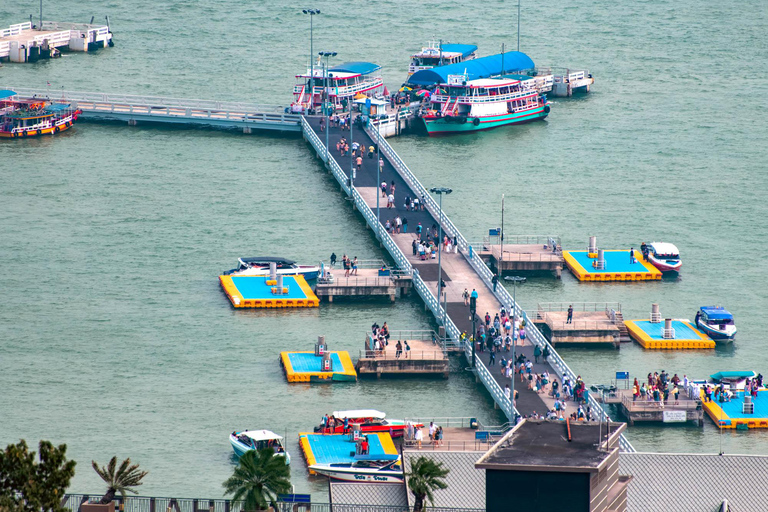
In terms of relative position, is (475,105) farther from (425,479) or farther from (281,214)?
(425,479)

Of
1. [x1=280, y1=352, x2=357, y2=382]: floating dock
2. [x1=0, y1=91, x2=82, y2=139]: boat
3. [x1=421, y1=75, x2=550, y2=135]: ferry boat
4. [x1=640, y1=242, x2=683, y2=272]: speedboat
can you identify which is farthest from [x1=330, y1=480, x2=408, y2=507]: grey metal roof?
[x1=0, y1=91, x2=82, y2=139]: boat

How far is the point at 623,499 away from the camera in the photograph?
157ft

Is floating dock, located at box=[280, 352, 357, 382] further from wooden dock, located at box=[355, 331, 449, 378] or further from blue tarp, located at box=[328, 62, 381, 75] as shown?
blue tarp, located at box=[328, 62, 381, 75]

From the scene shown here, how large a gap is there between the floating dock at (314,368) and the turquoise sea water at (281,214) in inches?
38.4

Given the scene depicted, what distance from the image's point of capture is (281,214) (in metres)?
109

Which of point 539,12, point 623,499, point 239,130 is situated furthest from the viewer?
point 539,12

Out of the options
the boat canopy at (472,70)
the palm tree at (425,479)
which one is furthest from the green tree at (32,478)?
the boat canopy at (472,70)

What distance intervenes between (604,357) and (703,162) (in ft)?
143

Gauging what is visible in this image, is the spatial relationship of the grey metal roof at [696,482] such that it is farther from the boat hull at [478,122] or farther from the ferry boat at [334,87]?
the ferry boat at [334,87]

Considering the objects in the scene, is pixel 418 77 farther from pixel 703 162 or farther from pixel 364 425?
pixel 364 425

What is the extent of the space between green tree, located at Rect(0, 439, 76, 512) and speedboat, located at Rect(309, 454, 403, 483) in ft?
84.3

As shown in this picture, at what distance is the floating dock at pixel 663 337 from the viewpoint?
281 ft

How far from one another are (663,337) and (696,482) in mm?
31599

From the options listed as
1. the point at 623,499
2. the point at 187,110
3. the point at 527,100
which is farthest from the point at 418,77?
the point at 623,499
